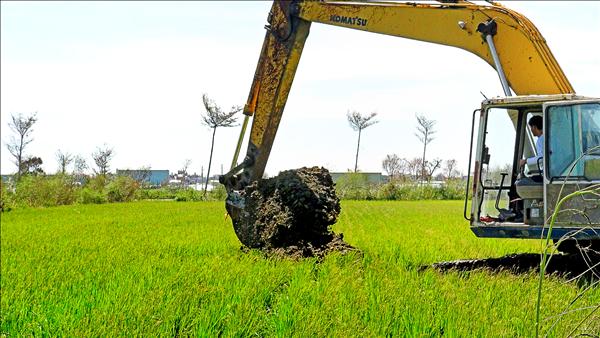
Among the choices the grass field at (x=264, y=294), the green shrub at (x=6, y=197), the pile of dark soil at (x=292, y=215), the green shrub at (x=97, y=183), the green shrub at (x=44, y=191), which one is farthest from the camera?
the green shrub at (x=97, y=183)

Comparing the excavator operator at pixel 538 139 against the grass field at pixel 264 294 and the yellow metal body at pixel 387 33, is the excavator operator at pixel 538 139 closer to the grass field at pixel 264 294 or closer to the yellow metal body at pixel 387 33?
the yellow metal body at pixel 387 33

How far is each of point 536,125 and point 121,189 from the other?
28627 mm

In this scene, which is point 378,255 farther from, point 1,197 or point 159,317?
point 1,197

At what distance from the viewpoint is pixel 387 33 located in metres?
9.27

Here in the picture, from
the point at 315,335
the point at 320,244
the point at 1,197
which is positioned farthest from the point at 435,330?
the point at 1,197

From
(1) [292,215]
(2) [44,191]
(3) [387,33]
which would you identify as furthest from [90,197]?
(3) [387,33]

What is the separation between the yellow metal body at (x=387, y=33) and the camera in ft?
26.4

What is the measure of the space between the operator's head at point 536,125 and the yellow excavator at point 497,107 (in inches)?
5.1

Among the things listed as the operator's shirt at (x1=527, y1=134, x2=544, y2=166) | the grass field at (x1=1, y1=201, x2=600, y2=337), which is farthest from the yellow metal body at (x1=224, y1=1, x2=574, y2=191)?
the grass field at (x1=1, y1=201, x2=600, y2=337)

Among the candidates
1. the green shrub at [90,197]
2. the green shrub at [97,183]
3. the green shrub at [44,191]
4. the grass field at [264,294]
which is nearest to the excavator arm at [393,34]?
the grass field at [264,294]

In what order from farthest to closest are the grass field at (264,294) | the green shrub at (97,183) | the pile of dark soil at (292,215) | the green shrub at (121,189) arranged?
the green shrub at (97,183) < the green shrub at (121,189) < the pile of dark soil at (292,215) < the grass field at (264,294)

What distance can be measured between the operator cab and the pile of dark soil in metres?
2.15

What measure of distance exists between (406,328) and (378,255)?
15.9ft

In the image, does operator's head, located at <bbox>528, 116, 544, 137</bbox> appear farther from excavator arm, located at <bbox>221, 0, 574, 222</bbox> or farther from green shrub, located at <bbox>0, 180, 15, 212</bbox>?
green shrub, located at <bbox>0, 180, 15, 212</bbox>
